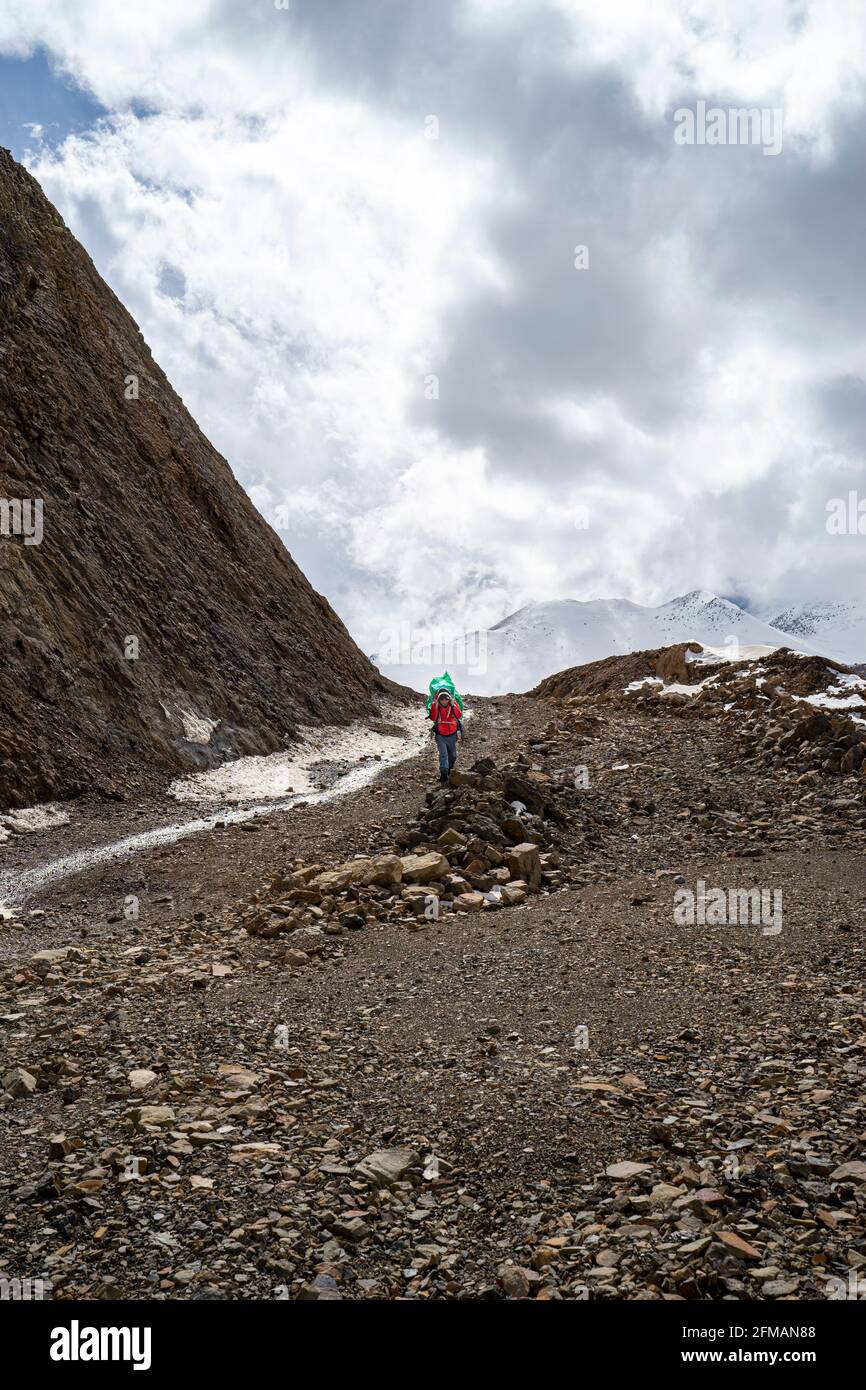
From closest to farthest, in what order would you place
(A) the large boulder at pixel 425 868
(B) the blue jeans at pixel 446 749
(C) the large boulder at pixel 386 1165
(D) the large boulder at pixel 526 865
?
(C) the large boulder at pixel 386 1165 → (A) the large boulder at pixel 425 868 → (D) the large boulder at pixel 526 865 → (B) the blue jeans at pixel 446 749

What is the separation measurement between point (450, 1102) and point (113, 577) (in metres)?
22.3

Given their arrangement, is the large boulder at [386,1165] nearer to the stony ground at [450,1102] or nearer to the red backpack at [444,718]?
the stony ground at [450,1102]

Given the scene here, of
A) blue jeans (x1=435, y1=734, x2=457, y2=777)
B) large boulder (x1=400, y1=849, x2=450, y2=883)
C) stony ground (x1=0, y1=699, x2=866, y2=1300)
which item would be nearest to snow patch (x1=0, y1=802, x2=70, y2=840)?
stony ground (x1=0, y1=699, x2=866, y2=1300)

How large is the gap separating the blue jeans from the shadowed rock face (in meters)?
7.40

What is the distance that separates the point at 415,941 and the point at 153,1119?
4.59m

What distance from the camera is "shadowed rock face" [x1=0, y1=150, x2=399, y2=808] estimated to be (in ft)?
66.9

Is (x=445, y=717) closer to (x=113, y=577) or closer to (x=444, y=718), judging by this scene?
(x=444, y=718)

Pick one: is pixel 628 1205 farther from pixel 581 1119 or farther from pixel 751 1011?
pixel 751 1011

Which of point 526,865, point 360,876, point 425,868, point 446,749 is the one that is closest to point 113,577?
point 446,749

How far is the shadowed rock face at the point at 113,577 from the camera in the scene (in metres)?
20.4

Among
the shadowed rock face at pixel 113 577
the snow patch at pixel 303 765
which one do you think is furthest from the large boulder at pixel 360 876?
the snow patch at pixel 303 765

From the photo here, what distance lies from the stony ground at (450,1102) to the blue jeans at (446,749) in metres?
5.85

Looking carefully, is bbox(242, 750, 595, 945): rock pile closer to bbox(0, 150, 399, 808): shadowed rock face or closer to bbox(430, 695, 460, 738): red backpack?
bbox(430, 695, 460, 738): red backpack
